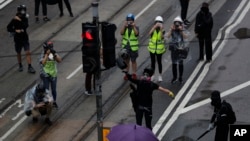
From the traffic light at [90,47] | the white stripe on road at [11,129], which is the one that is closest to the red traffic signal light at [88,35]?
the traffic light at [90,47]

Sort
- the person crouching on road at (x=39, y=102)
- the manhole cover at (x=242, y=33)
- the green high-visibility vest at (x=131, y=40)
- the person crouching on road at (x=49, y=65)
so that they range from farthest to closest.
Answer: the manhole cover at (x=242, y=33), the green high-visibility vest at (x=131, y=40), the person crouching on road at (x=49, y=65), the person crouching on road at (x=39, y=102)

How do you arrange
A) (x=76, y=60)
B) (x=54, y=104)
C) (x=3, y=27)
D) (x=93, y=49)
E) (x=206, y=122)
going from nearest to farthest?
1. (x=93, y=49)
2. (x=206, y=122)
3. (x=54, y=104)
4. (x=76, y=60)
5. (x=3, y=27)

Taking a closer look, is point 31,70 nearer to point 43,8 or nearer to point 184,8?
point 43,8

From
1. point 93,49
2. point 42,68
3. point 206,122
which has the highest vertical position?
point 93,49

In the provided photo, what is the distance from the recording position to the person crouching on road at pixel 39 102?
647 inches

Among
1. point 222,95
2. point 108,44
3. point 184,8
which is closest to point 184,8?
point 184,8

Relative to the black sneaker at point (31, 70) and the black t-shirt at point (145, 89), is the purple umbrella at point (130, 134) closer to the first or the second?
the black t-shirt at point (145, 89)

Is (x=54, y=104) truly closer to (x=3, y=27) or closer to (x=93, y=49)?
(x=93, y=49)

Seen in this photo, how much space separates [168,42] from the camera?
722 inches

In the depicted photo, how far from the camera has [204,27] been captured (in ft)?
62.8

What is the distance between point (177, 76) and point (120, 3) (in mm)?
6734

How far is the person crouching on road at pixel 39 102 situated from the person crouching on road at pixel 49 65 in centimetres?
79

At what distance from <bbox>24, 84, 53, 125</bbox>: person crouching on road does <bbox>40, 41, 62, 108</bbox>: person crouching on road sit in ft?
2.58

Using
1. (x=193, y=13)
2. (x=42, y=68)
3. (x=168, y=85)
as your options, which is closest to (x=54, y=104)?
(x=42, y=68)
